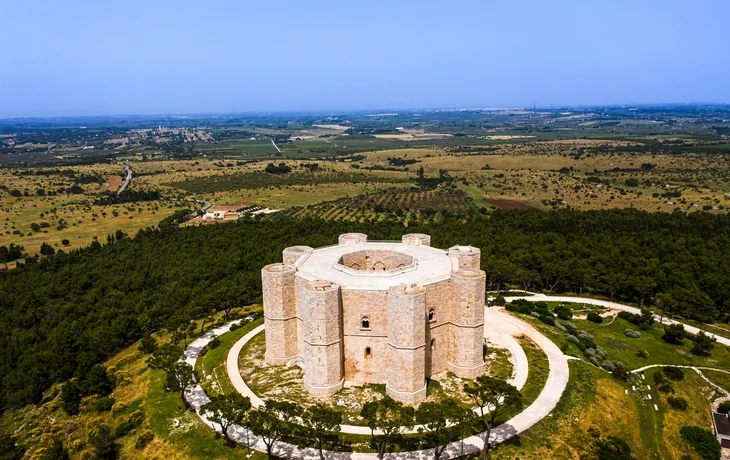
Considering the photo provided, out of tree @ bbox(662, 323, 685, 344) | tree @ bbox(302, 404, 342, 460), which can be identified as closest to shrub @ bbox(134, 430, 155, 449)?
tree @ bbox(302, 404, 342, 460)

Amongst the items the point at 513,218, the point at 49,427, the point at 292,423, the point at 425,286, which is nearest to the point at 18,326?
the point at 49,427

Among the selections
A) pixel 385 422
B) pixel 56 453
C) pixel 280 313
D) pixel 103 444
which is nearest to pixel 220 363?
pixel 280 313

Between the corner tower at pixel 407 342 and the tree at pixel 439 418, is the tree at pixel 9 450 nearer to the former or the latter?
the corner tower at pixel 407 342

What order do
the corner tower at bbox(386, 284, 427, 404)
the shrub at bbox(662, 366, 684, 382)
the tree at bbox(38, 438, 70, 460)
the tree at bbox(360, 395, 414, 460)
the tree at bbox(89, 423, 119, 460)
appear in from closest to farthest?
1. the tree at bbox(360, 395, 414, 460)
2. the tree at bbox(89, 423, 119, 460)
3. the tree at bbox(38, 438, 70, 460)
4. the corner tower at bbox(386, 284, 427, 404)
5. the shrub at bbox(662, 366, 684, 382)

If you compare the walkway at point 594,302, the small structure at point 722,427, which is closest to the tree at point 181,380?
the walkway at point 594,302

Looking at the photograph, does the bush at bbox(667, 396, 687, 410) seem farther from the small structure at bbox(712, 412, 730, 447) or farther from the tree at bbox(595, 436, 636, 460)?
the tree at bbox(595, 436, 636, 460)

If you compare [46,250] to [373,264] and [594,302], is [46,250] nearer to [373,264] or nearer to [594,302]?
[373,264]

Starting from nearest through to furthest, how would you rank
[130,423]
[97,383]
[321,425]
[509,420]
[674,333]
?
[321,425] < [509,420] < [130,423] < [97,383] < [674,333]
